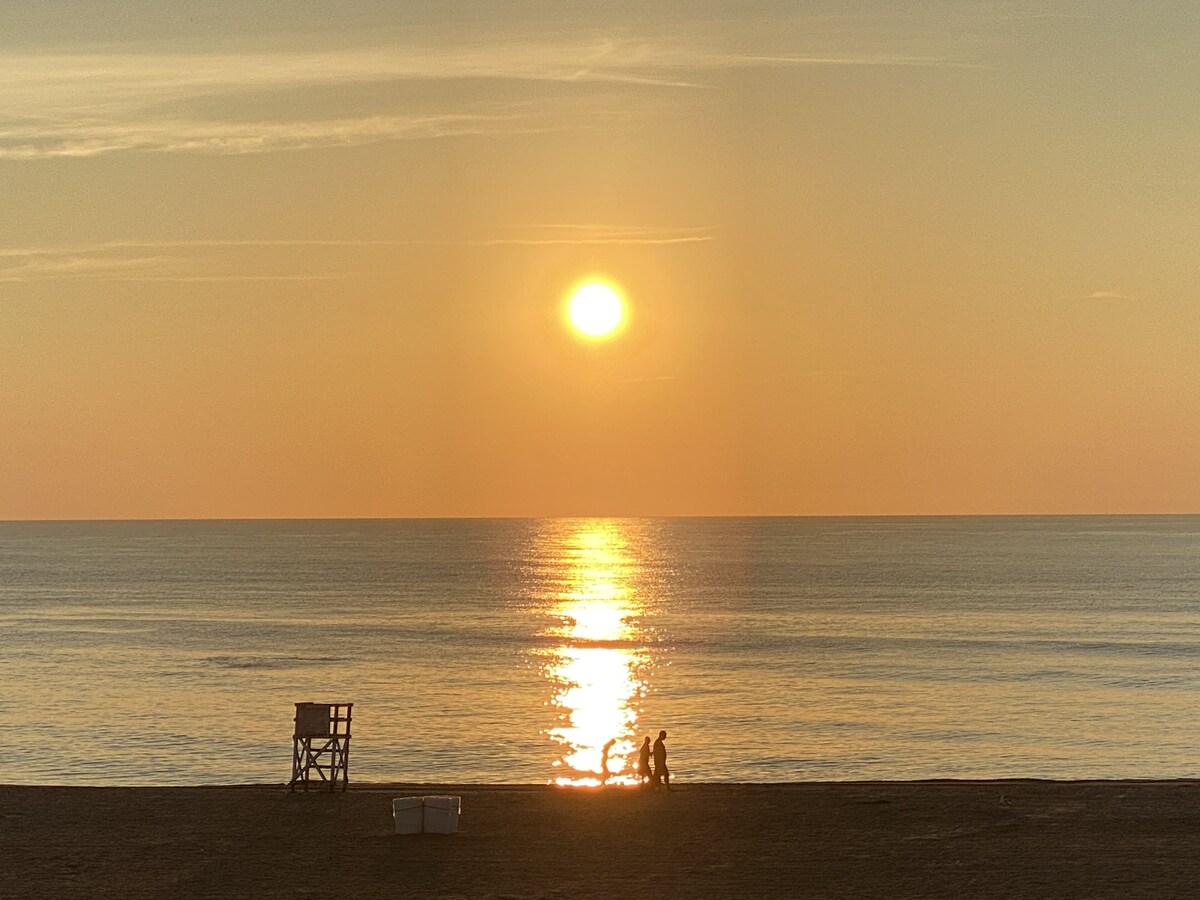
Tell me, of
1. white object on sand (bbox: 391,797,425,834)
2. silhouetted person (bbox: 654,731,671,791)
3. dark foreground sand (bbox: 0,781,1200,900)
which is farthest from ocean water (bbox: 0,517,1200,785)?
white object on sand (bbox: 391,797,425,834)

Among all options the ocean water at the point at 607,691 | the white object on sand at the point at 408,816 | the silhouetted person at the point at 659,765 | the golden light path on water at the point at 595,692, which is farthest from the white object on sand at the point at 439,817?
the ocean water at the point at 607,691

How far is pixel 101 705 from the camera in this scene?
8438cm

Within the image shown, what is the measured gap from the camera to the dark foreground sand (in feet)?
87.6

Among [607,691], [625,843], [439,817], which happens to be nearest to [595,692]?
[607,691]

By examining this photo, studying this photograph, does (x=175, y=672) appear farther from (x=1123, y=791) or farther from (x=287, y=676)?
(x=1123, y=791)

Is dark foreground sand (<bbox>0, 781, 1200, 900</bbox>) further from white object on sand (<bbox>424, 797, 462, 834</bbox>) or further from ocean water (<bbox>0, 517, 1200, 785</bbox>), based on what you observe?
ocean water (<bbox>0, 517, 1200, 785</bbox>)

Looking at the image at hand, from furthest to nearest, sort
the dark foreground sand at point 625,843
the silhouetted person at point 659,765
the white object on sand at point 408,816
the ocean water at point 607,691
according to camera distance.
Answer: the ocean water at point 607,691
the silhouetted person at point 659,765
the white object on sand at point 408,816
the dark foreground sand at point 625,843

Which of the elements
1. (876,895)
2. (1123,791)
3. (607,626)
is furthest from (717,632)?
(876,895)

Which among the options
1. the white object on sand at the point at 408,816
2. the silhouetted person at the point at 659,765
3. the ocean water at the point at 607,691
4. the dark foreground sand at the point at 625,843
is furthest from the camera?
the ocean water at the point at 607,691

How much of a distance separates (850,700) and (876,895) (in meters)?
62.5

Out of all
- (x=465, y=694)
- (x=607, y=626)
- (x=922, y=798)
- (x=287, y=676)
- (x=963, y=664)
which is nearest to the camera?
(x=922, y=798)

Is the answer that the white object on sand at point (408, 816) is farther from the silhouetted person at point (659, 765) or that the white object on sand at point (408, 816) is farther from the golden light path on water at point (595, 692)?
the golden light path on water at point (595, 692)

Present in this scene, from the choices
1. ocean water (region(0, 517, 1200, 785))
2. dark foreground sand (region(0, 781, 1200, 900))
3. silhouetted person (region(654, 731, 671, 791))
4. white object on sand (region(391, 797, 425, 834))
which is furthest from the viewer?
ocean water (region(0, 517, 1200, 785))

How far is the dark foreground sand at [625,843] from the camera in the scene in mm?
26688
